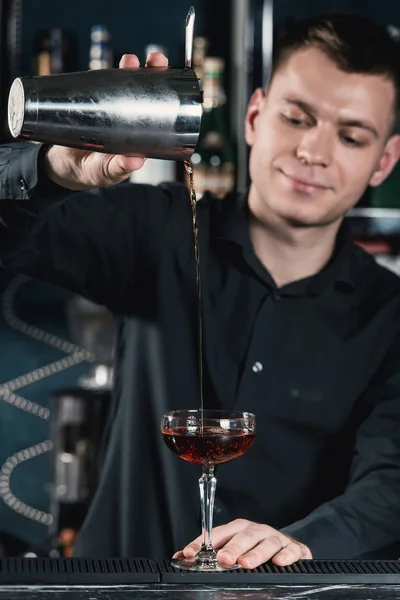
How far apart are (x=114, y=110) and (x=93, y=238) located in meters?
0.71

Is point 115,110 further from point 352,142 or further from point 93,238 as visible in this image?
point 352,142

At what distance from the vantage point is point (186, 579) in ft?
4.21

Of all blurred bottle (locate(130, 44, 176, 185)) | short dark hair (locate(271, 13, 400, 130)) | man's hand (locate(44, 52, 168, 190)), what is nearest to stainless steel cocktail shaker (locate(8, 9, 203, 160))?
man's hand (locate(44, 52, 168, 190))

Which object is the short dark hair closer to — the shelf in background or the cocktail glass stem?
the shelf in background

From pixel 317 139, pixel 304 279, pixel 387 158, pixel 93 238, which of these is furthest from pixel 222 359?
pixel 387 158

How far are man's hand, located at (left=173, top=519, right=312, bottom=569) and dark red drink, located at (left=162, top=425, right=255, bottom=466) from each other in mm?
110

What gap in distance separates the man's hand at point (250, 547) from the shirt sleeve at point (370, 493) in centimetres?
23

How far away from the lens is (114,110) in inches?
53.8

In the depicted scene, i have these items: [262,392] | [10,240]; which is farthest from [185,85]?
[262,392]

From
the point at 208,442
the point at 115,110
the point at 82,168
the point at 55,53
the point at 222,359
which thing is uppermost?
the point at 115,110

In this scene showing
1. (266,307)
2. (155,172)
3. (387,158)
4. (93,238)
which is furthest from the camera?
(155,172)

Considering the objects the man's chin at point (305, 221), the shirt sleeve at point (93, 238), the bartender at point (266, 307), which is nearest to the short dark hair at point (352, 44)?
the bartender at point (266, 307)

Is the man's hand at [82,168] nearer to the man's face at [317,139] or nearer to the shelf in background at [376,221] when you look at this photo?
the man's face at [317,139]

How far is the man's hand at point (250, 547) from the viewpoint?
138 centimetres
